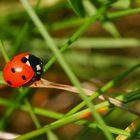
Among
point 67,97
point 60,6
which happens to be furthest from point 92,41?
point 67,97

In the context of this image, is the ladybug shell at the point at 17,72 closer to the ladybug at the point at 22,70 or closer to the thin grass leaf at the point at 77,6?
the ladybug at the point at 22,70

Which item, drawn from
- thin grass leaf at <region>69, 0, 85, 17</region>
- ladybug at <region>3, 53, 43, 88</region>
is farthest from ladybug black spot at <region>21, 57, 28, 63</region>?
thin grass leaf at <region>69, 0, 85, 17</region>

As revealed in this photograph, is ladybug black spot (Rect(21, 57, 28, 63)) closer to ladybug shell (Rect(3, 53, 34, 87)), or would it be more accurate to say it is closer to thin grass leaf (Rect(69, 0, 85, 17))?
ladybug shell (Rect(3, 53, 34, 87))

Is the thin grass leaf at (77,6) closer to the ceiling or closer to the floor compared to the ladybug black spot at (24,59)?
closer to the floor

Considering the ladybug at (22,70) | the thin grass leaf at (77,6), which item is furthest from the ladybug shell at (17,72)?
the thin grass leaf at (77,6)

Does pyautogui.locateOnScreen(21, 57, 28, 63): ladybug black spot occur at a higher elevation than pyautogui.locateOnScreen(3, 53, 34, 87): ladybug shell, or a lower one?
higher

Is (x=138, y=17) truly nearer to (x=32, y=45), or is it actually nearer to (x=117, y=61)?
(x=117, y=61)

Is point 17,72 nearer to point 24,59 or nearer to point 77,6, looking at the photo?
point 24,59
